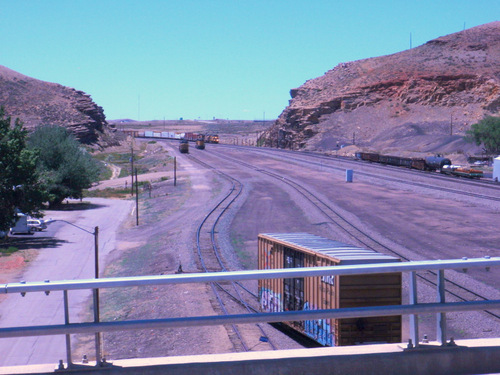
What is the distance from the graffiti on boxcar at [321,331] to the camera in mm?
11898

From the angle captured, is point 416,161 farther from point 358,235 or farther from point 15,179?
point 15,179

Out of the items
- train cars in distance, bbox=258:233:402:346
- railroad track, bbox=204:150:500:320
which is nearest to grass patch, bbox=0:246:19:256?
railroad track, bbox=204:150:500:320

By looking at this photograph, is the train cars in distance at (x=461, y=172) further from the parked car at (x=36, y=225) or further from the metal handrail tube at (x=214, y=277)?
the metal handrail tube at (x=214, y=277)

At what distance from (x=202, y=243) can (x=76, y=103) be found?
430 ft

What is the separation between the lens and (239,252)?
100 feet

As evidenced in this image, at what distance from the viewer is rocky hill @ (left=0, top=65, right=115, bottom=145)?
449 ft

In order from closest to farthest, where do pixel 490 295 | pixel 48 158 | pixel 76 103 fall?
1. pixel 490 295
2. pixel 48 158
3. pixel 76 103

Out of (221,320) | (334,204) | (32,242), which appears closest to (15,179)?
(32,242)

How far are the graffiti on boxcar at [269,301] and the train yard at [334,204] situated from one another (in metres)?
1.34

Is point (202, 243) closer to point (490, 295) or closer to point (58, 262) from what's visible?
point (58, 262)

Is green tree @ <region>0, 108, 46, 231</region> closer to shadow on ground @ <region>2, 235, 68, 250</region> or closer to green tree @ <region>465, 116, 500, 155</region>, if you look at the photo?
shadow on ground @ <region>2, 235, 68, 250</region>

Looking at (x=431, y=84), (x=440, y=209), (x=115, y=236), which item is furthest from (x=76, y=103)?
(x=440, y=209)

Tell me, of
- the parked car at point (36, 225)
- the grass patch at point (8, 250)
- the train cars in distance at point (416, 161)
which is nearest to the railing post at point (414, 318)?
the grass patch at point (8, 250)

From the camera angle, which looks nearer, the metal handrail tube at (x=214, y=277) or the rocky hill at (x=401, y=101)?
the metal handrail tube at (x=214, y=277)
